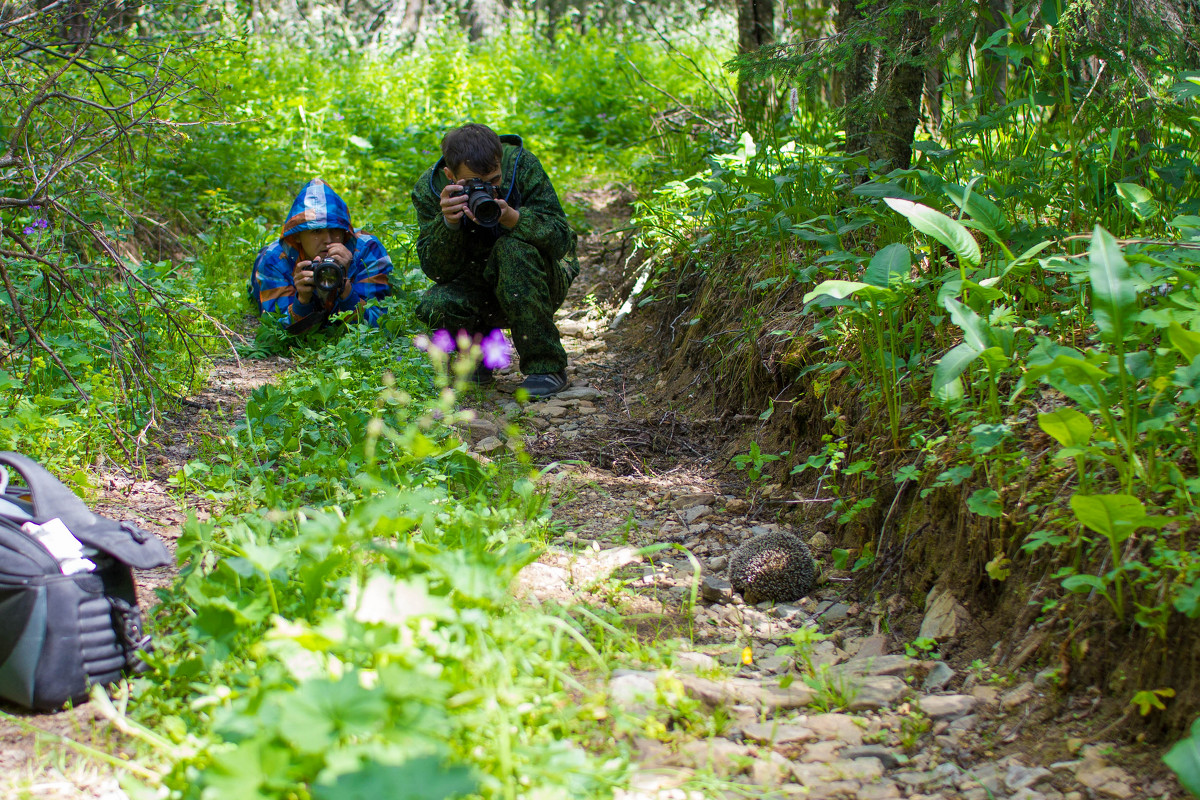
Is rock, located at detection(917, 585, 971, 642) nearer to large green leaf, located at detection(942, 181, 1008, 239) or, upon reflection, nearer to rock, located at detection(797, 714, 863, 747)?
rock, located at detection(797, 714, 863, 747)

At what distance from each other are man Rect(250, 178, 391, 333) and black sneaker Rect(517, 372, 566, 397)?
1008 millimetres

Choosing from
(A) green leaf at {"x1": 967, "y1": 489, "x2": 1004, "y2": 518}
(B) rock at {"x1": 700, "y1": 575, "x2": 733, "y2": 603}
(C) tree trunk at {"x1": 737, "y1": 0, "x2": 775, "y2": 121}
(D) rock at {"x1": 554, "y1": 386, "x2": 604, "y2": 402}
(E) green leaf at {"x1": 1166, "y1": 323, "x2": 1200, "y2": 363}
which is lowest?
(B) rock at {"x1": 700, "y1": 575, "x2": 733, "y2": 603}

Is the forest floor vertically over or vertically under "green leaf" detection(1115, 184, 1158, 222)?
under

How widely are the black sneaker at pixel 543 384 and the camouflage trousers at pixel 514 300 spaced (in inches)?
A: 1.7

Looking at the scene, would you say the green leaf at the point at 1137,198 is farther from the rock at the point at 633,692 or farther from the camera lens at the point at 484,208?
the camera lens at the point at 484,208

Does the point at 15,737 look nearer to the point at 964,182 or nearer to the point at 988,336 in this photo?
the point at 988,336

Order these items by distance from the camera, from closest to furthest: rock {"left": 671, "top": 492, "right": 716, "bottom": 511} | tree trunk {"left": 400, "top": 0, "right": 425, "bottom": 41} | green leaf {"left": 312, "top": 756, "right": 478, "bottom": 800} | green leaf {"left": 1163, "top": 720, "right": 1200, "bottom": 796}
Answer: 1. green leaf {"left": 312, "top": 756, "right": 478, "bottom": 800}
2. green leaf {"left": 1163, "top": 720, "right": 1200, "bottom": 796}
3. rock {"left": 671, "top": 492, "right": 716, "bottom": 511}
4. tree trunk {"left": 400, "top": 0, "right": 425, "bottom": 41}

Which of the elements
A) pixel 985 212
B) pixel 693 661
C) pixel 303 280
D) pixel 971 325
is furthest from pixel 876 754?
pixel 303 280

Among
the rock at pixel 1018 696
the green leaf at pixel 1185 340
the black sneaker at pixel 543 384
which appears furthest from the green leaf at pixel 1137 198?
the black sneaker at pixel 543 384

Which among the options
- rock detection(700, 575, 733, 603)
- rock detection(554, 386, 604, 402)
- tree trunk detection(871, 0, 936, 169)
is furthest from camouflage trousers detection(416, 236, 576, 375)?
rock detection(700, 575, 733, 603)

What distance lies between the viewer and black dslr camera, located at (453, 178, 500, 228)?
388 centimetres

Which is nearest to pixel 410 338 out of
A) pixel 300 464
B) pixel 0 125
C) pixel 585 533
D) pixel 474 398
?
pixel 474 398

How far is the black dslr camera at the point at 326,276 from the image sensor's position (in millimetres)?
4484

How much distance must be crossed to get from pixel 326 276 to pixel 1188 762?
4.14 metres
